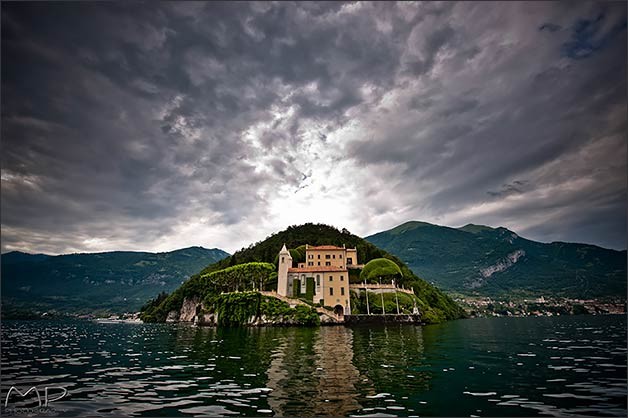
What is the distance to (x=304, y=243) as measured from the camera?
144m

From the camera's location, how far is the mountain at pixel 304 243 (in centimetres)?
12056

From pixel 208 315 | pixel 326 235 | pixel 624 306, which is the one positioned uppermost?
pixel 326 235

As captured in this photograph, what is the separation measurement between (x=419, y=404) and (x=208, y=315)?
85714 millimetres

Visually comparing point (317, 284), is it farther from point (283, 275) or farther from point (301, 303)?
point (301, 303)

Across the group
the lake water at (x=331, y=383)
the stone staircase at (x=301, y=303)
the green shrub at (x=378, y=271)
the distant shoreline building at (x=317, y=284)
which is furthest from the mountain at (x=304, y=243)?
the lake water at (x=331, y=383)

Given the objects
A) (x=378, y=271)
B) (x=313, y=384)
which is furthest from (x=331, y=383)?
(x=378, y=271)

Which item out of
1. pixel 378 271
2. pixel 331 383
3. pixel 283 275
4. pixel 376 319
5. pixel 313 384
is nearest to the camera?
pixel 313 384

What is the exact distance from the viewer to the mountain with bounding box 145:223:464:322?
12056cm

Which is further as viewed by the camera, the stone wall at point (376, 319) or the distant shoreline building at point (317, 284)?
the distant shoreline building at point (317, 284)

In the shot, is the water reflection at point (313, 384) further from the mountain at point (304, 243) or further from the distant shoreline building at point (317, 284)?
the mountain at point (304, 243)

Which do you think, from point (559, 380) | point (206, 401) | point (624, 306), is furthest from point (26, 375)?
point (624, 306)

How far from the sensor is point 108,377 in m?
18.6

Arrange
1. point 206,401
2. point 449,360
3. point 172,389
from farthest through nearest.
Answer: point 449,360 → point 172,389 → point 206,401

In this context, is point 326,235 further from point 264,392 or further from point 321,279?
point 264,392
